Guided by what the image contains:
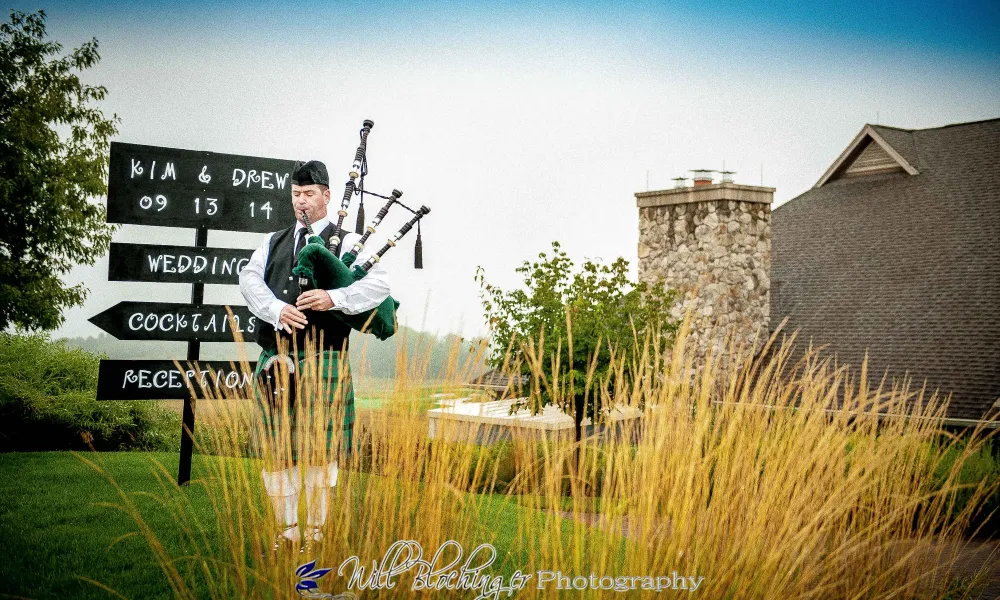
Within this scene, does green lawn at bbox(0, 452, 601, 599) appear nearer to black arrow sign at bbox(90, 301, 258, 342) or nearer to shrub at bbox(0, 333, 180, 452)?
black arrow sign at bbox(90, 301, 258, 342)

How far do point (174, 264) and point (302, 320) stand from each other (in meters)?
2.35

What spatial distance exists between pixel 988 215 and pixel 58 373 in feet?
43.4

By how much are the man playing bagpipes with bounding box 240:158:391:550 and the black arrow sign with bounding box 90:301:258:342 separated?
153 centimetres

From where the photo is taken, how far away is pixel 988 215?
11766mm

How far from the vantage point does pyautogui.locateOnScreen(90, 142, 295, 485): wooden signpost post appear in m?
4.92

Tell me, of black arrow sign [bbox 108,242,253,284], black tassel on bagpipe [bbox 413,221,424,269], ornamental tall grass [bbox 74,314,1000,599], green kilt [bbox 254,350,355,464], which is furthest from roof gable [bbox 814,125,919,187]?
green kilt [bbox 254,350,355,464]

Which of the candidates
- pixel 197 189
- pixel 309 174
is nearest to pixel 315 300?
pixel 309 174

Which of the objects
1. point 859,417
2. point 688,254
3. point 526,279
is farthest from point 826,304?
point 859,417

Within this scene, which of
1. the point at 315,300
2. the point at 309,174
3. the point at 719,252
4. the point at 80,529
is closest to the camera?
the point at 315,300

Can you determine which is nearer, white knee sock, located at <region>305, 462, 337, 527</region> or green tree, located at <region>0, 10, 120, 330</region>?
white knee sock, located at <region>305, 462, 337, 527</region>

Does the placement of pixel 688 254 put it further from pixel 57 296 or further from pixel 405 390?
pixel 405 390

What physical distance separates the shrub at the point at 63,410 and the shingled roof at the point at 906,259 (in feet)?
30.8

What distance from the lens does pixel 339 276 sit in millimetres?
3154

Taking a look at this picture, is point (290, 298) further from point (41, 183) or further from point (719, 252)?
point (719, 252)
